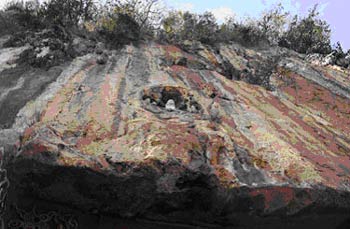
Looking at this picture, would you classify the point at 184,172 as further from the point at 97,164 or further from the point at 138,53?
the point at 138,53

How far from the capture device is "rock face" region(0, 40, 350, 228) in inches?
290

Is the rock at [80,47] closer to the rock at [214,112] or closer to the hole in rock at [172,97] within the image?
the hole in rock at [172,97]

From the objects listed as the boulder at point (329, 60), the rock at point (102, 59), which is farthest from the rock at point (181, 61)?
the boulder at point (329, 60)

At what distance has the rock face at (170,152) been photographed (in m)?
7.37

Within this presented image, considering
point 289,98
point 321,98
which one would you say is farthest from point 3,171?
point 321,98

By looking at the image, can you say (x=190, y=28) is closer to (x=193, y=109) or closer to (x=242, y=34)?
(x=242, y=34)

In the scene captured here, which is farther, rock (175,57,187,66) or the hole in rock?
rock (175,57,187,66)

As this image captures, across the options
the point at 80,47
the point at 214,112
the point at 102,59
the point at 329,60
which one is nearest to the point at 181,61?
the point at 102,59

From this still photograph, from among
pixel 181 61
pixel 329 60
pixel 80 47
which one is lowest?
pixel 80 47

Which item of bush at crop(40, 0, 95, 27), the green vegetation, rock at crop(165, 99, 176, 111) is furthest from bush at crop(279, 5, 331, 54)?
rock at crop(165, 99, 176, 111)

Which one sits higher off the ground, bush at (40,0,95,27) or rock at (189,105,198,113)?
bush at (40,0,95,27)

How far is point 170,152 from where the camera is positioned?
24.5ft

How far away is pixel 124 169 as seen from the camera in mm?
7297

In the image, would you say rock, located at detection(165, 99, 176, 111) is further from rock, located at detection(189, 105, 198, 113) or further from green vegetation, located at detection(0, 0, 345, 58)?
green vegetation, located at detection(0, 0, 345, 58)
